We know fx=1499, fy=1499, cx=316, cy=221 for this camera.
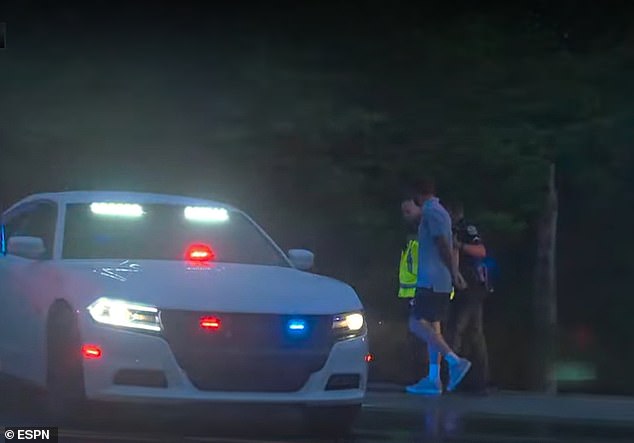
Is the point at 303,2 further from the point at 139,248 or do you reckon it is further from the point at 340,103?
the point at 139,248

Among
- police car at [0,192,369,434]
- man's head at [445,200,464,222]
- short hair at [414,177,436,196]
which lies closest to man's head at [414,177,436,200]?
short hair at [414,177,436,196]

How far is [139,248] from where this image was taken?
9.67 metres

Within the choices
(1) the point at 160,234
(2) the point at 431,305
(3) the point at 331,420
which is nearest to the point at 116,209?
(1) the point at 160,234

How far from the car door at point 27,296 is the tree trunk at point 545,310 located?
25.6 ft

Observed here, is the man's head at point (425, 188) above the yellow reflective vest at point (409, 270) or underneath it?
above

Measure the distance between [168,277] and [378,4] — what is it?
4543mm

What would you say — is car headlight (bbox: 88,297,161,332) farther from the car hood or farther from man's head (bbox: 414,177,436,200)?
man's head (bbox: 414,177,436,200)

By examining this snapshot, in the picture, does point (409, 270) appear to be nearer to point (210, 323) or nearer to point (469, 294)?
point (469, 294)

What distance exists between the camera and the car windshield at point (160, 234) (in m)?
9.59

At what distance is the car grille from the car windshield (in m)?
1.34

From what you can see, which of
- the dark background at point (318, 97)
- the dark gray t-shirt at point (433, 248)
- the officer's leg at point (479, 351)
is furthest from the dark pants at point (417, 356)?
the dark background at point (318, 97)

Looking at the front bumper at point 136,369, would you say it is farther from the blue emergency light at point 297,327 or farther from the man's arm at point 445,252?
the man's arm at point 445,252

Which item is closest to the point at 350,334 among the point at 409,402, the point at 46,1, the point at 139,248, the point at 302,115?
the point at 139,248

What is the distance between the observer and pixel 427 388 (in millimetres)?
11633
